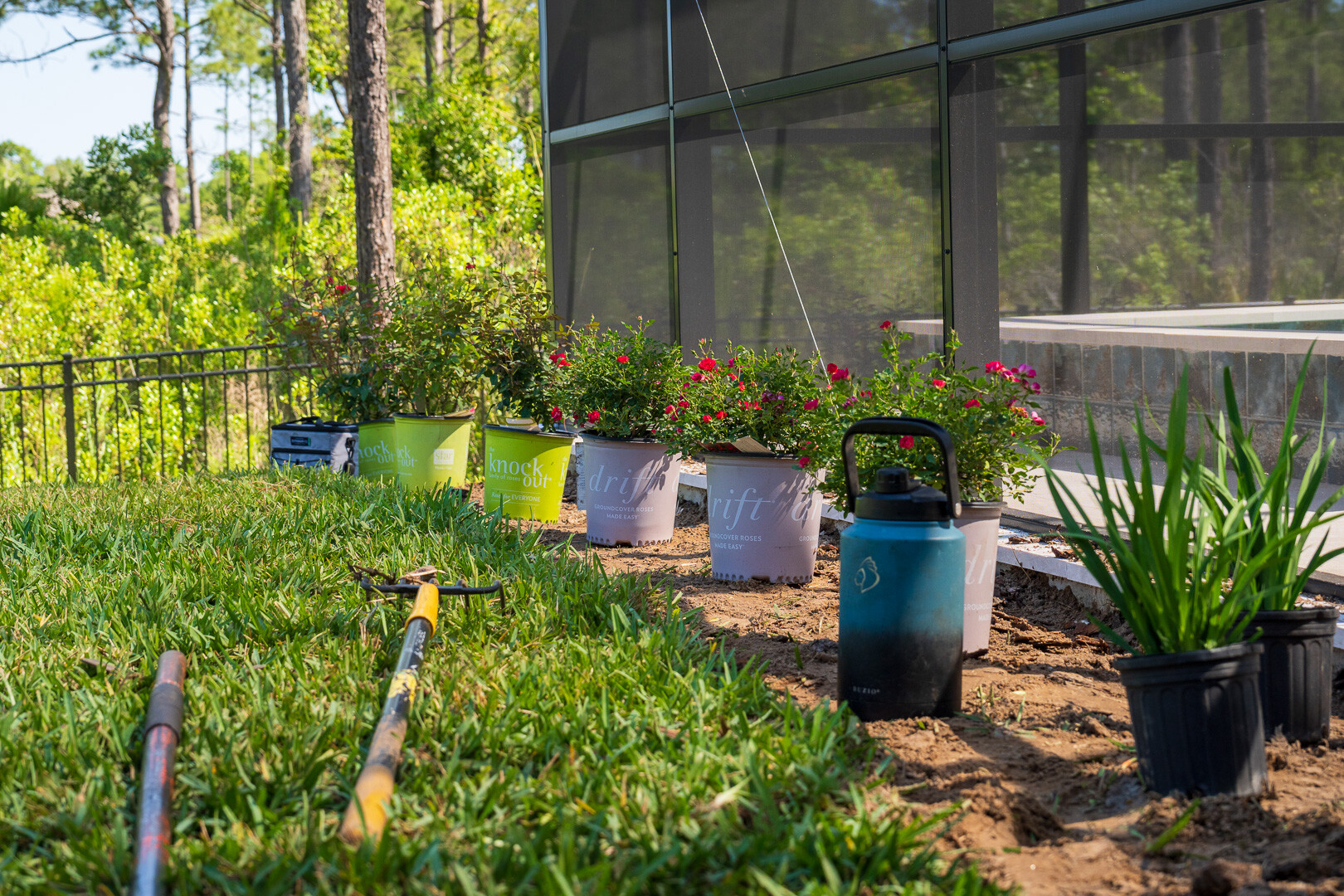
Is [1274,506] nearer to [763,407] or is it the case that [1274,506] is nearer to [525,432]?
[763,407]

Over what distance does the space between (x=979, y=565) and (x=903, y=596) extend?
0.77 m

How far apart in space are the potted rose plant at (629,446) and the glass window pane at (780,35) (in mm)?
1735

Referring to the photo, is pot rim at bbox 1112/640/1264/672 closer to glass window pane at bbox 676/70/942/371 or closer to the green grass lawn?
the green grass lawn

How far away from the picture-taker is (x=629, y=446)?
17.1 feet

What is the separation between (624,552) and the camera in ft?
17.1

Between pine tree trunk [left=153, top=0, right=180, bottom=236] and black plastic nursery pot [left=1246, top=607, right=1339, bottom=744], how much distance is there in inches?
996

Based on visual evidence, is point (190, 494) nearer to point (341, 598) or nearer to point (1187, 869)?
point (341, 598)

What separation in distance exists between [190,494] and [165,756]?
3.81 m

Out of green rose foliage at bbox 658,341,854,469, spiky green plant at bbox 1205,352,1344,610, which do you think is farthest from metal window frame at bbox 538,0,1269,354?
spiky green plant at bbox 1205,352,1344,610

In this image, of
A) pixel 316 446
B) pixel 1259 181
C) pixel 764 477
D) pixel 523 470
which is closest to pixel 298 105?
pixel 316 446

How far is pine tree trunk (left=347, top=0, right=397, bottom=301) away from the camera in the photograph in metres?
8.61

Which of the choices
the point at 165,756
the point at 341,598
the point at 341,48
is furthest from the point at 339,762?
the point at 341,48

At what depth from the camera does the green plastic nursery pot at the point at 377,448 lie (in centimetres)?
671

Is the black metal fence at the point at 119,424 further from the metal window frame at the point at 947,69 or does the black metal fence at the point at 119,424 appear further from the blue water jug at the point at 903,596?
the blue water jug at the point at 903,596
